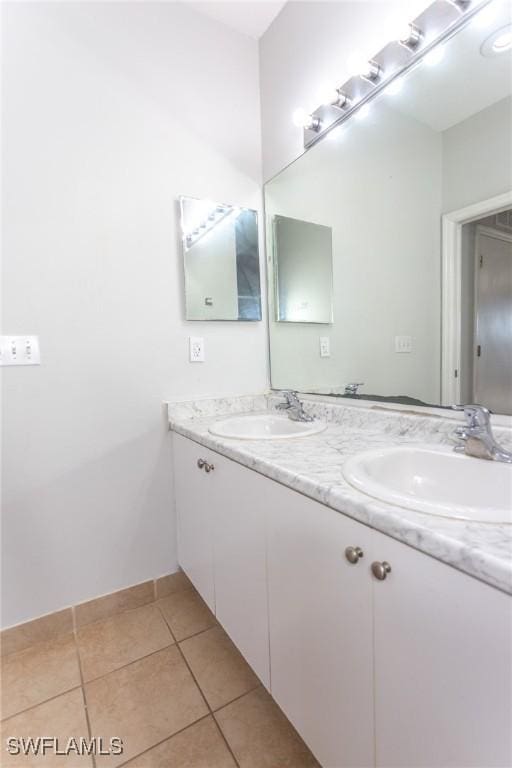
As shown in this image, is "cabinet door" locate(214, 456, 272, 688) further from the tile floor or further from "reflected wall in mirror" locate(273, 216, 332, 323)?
"reflected wall in mirror" locate(273, 216, 332, 323)

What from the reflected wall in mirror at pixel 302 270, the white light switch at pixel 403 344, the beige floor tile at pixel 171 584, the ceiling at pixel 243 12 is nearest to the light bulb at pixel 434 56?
the reflected wall in mirror at pixel 302 270

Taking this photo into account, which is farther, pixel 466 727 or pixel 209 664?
pixel 209 664

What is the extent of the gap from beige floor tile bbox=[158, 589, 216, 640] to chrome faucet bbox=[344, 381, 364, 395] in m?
1.06

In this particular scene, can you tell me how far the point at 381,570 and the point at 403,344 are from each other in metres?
0.78

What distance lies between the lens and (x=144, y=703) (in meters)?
1.08

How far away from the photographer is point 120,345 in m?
1.40

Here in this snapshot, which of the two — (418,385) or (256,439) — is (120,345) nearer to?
(256,439)

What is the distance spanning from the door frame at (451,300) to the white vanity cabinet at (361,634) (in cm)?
58

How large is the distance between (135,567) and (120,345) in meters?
0.94

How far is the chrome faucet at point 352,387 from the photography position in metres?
1.35

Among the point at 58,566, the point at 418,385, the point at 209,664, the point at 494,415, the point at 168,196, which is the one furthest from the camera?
the point at 168,196

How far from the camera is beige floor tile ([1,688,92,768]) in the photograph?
93 centimetres

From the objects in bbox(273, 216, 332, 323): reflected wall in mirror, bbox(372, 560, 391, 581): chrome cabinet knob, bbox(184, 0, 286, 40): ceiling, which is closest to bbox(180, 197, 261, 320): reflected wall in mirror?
bbox(273, 216, 332, 323): reflected wall in mirror

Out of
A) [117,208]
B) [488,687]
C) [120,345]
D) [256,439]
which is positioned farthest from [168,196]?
[488,687]
